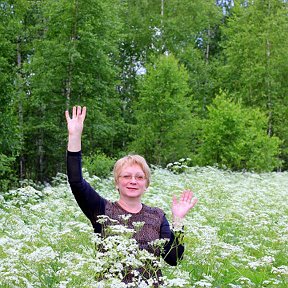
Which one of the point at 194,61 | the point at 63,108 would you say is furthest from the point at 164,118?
the point at 194,61

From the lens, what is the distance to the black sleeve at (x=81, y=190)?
378 centimetres

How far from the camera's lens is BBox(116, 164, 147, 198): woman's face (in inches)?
155

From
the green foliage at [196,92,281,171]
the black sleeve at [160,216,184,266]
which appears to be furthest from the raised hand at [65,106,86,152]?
the green foliage at [196,92,281,171]

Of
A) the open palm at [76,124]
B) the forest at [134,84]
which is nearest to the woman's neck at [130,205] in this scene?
the open palm at [76,124]

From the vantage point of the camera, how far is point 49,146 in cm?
2380

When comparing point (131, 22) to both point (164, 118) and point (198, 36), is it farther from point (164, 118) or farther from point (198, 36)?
point (164, 118)

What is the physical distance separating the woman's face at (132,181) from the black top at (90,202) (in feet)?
0.65

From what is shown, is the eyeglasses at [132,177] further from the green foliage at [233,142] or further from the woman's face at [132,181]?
the green foliage at [233,142]

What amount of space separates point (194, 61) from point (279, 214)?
2446 cm

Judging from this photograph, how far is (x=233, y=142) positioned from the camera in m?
24.1

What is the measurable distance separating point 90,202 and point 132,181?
34 cm

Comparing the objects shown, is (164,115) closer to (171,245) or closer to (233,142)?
(233,142)

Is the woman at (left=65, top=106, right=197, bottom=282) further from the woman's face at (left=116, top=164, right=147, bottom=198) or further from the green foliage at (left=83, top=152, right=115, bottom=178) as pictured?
the green foliage at (left=83, top=152, right=115, bottom=178)

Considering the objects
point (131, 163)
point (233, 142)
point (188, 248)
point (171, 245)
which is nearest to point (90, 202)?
point (131, 163)
